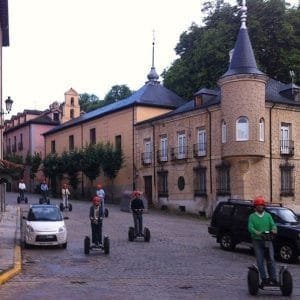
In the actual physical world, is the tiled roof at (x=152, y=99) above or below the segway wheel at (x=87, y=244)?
above

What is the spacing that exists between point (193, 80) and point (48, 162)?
56.8 feet

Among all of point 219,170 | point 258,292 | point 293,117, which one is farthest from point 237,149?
point 258,292

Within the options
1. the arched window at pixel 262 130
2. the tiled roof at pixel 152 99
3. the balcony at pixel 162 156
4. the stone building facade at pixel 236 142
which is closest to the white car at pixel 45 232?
the stone building facade at pixel 236 142

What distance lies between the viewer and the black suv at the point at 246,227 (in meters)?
18.4

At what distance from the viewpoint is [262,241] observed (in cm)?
1181

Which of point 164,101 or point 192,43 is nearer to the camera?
point 164,101

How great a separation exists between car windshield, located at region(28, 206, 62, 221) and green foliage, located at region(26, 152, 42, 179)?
47.0 m

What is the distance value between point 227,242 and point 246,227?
1103 millimetres

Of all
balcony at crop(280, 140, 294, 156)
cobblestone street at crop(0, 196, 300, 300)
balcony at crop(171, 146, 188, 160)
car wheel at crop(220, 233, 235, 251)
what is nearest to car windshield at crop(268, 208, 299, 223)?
cobblestone street at crop(0, 196, 300, 300)

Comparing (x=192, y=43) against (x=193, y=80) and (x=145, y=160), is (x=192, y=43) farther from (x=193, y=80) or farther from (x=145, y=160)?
(x=145, y=160)

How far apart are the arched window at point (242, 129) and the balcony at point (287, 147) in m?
3.13

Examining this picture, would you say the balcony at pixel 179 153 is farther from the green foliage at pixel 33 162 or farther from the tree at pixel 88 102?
the tree at pixel 88 102

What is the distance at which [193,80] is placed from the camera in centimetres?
5269

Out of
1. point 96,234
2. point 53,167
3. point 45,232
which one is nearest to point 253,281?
point 96,234
